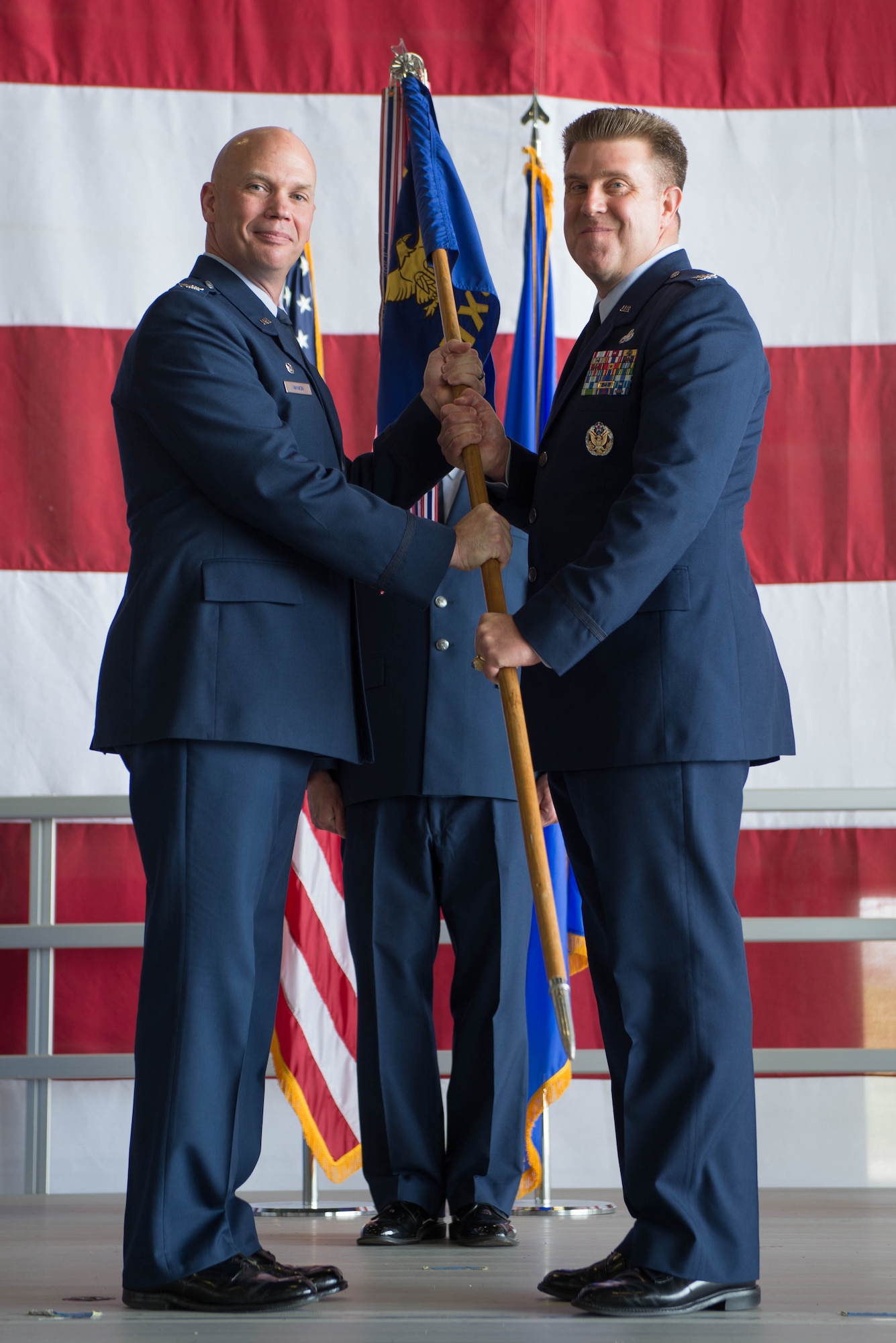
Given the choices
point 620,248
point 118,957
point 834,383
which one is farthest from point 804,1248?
point 834,383

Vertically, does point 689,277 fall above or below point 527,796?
above

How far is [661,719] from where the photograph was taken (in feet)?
5.68

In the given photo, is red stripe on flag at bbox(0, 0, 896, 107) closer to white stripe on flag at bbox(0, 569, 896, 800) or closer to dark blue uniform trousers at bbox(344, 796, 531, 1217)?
white stripe on flag at bbox(0, 569, 896, 800)

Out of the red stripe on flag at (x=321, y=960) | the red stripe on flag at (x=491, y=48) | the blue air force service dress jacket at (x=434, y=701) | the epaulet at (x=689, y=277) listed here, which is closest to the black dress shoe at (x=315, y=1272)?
the blue air force service dress jacket at (x=434, y=701)

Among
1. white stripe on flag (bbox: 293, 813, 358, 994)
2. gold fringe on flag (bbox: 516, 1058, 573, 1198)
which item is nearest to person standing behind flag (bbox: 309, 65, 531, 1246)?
gold fringe on flag (bbox: 516, 1058, 573, 1198)

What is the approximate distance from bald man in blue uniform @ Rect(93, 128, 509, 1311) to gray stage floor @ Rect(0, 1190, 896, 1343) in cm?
10

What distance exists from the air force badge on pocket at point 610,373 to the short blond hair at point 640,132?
280 millimetres

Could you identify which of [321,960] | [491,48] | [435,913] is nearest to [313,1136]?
[321,960]

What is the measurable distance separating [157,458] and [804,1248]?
1.59 meters

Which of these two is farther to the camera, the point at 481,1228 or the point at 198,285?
the point at 481,1228

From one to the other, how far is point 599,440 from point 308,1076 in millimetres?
1711

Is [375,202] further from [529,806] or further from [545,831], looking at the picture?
[529,806]

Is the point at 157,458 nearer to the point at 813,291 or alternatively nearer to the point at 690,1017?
the point at 690,1017

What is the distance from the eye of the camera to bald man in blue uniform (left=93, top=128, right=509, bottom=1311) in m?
1.70
